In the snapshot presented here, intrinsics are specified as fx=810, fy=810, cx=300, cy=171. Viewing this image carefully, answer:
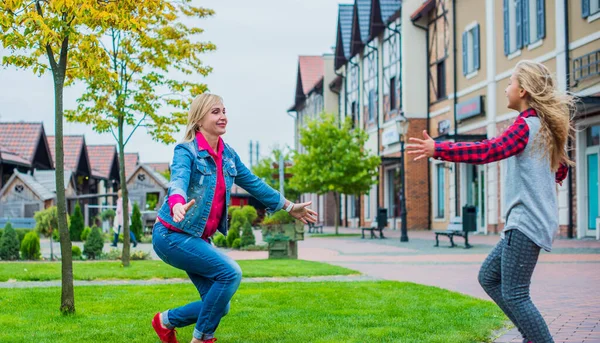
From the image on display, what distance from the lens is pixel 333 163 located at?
3444 centimetres

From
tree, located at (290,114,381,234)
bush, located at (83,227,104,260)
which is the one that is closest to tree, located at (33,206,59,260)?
bush, located at (83,227,104,260)

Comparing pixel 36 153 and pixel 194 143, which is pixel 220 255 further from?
pixel 36 153

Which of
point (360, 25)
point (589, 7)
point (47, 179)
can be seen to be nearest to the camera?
point (589, 7)

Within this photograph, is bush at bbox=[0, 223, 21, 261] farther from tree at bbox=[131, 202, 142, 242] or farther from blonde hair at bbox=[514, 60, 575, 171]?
blonde hair at bbox=[514, 60, 575, 171]

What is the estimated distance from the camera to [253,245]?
22.5 meters

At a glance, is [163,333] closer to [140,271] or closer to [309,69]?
[140,271]

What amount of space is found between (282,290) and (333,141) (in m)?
25.7

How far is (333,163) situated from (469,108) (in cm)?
702

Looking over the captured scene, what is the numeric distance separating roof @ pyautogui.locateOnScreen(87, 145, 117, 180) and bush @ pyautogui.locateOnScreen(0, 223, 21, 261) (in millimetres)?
42603

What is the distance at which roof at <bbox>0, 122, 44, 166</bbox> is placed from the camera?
42844 mm

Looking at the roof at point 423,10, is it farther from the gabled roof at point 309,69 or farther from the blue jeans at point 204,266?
the blue jeans at point 204,266

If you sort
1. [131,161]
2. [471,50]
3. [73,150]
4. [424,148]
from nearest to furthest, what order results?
[424,148] < [471,50] < [73,150] < [131,161]

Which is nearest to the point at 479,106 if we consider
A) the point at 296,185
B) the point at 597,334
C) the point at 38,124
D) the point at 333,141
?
the point at 333,141

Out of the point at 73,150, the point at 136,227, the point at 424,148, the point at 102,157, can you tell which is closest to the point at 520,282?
the point at 424,148
